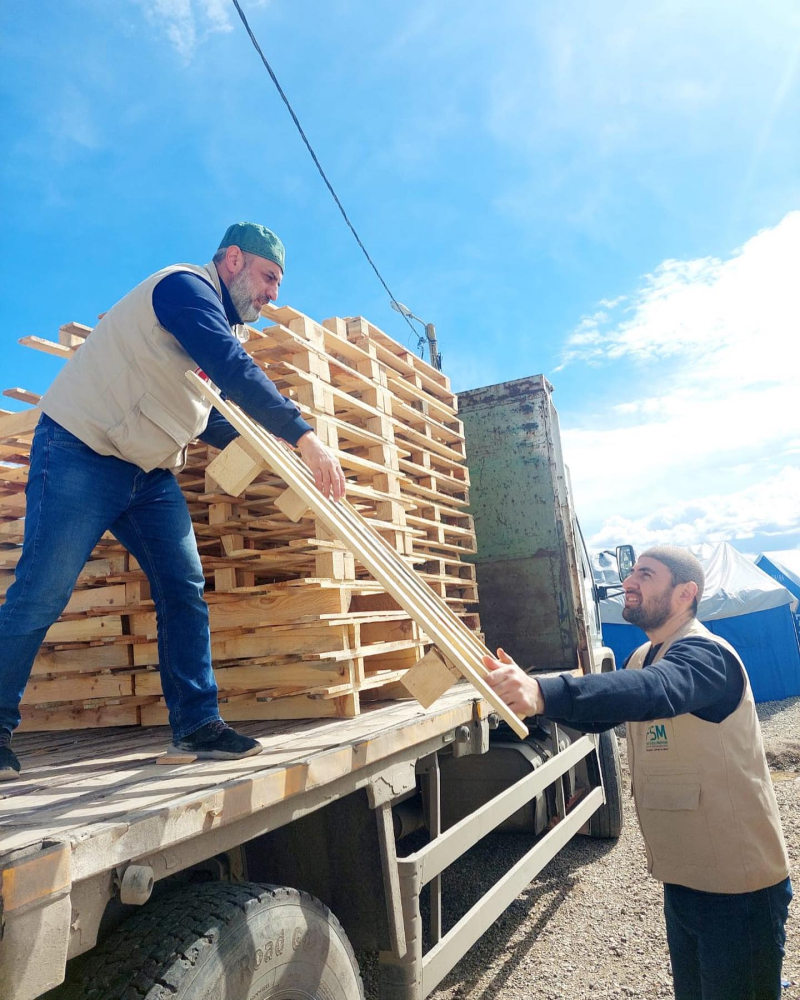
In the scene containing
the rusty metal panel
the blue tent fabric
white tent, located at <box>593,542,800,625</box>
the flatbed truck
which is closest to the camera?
the flatbed truck

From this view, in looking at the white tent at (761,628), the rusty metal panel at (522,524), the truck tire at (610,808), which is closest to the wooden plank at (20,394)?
the rusty metal panel at (522,524)

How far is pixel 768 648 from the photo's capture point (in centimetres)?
1523

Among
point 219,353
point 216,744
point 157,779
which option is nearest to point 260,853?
point 216,744

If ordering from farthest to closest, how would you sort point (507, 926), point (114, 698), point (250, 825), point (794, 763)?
point (794, 763), point (507, 926), point (114, 698), point (250, 825)

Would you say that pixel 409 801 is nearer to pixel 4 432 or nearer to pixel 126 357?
pixel 126 357

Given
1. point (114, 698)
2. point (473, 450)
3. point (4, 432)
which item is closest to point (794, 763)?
point (473, 450)

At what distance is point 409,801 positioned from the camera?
3414mm

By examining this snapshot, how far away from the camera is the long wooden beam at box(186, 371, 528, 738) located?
75.2 inches

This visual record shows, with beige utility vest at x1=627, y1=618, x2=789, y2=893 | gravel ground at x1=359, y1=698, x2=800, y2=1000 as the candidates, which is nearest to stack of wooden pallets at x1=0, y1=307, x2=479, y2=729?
beige utility vest at x1=627, y1=618, x2=789, y2=893

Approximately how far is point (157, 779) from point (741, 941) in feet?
6.46

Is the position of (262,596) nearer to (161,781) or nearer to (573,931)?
(161,781)

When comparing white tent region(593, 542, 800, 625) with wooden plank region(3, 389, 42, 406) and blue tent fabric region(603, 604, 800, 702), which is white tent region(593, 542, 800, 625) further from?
wooden plank region(3, 389, 42, 406)

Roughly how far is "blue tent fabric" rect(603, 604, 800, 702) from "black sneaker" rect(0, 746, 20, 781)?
14131 millimetres

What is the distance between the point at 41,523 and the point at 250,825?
1.15 meters
